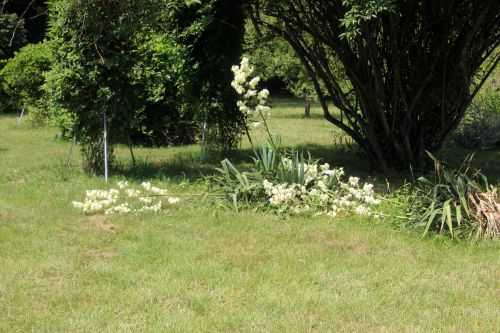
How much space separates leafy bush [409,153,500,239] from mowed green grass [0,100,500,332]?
199 mm

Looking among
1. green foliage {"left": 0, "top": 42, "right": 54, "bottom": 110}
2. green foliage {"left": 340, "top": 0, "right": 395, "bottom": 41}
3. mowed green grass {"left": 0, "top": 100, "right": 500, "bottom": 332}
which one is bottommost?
mowed green grass {"left": 0, "top": 100, "right": 500, "bottom": 332}

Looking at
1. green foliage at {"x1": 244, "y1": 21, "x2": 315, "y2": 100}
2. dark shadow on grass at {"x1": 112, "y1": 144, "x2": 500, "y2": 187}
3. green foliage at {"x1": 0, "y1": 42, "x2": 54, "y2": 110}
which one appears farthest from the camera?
green foliage at {"x1": 244, "y1": 21, "x2": 315, "y2": 100}

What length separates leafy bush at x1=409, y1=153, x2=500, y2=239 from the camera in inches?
226

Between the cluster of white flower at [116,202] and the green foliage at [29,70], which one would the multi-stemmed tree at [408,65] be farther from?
the green foliage at [29,70]

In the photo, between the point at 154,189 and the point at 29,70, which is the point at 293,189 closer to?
the point at 154,189

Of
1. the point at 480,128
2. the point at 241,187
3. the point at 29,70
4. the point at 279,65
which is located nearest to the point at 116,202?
the point at 241,187

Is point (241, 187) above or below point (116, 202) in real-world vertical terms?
above

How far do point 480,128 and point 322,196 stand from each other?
8.81 m

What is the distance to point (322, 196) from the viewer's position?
664 centimetres

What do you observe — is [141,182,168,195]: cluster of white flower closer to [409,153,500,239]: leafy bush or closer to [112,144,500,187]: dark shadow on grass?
[112,144,500,187]: dark shadow on grass

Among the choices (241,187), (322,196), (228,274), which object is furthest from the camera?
Result: (241,187)

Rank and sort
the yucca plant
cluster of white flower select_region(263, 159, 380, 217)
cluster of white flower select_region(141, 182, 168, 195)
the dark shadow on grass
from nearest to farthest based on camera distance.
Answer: cluster of white flower select_region(263, 159, 380, 217), the yucca plant, cluster of white flower select_region(141, 182, 168, 195), the dark shadow on grass

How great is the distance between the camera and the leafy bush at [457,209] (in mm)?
5734

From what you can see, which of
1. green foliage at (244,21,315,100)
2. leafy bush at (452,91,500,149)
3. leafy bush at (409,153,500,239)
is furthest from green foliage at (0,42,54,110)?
leafy bush at (409,153,500,239)
